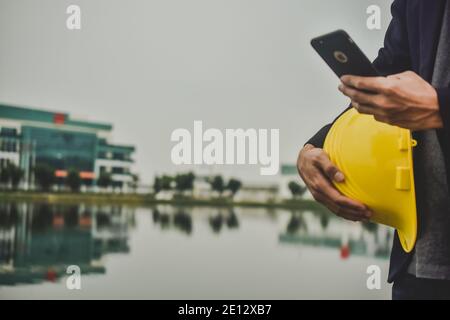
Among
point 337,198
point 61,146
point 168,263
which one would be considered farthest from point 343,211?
point 61,146

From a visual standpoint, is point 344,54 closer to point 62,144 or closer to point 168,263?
point 168,263

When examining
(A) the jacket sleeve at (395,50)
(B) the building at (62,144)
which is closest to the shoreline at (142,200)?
(B) the building at (62,144)

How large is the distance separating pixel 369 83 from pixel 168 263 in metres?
8.24

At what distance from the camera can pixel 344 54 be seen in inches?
23.0

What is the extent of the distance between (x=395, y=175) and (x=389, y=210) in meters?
0.05

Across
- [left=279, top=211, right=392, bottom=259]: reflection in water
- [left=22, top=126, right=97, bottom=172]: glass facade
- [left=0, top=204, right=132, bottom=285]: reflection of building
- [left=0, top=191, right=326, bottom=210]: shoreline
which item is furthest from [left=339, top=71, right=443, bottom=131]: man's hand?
[left=22, top=126, right=97, bottom=172]: glass facade

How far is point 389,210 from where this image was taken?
2.23 feet

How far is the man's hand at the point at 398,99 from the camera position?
562 mm

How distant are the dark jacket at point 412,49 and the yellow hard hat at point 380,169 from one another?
35mm

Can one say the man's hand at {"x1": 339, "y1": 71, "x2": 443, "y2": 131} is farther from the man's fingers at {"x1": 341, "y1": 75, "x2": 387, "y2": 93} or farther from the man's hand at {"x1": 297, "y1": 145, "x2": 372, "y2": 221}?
the man's hand at {"x1": 297, "y1": 145, "x2": 372, "y2": 221}

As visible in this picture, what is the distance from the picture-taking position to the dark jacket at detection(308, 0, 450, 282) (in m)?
0.62

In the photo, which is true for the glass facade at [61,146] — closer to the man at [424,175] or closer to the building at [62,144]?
the building at [62,144]

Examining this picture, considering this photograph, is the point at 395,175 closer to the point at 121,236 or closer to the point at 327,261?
the point at 327,261

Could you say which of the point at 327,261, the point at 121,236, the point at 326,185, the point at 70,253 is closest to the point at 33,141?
the point at 121,236
